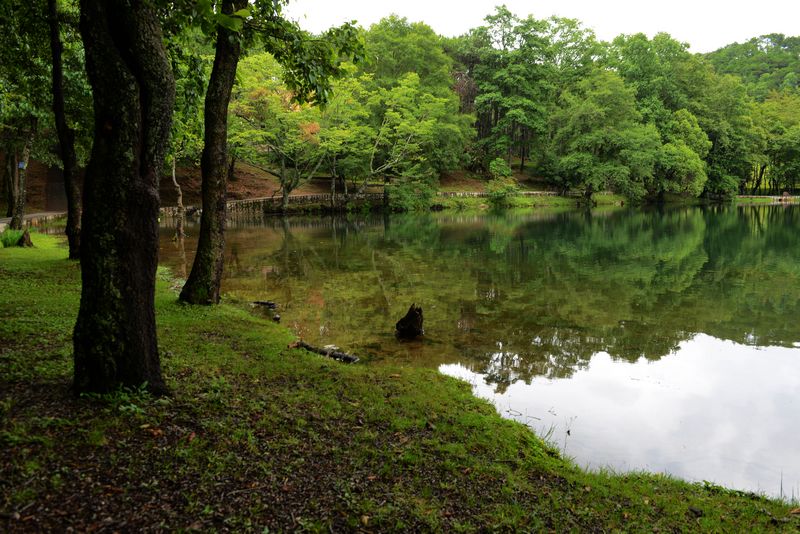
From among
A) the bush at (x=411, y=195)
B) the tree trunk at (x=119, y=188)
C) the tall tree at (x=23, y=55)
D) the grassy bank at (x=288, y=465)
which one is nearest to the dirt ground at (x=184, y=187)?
the bush at (x=411, y=195)

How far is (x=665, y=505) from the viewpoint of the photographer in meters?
4.48

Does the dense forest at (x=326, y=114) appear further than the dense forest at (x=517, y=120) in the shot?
No

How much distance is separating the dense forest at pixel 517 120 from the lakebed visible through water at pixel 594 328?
11.9 m

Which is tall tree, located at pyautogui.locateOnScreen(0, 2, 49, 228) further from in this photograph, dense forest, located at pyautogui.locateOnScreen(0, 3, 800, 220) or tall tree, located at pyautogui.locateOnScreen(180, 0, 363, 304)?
dense forest, located at pyautogui.locateOnScreen(0, 3, 800, 220)

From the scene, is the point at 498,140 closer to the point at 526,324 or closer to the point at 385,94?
the point at 385,94

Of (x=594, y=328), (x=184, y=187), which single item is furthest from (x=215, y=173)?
(x=184, y=187)

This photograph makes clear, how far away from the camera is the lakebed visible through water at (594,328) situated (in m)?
6.69

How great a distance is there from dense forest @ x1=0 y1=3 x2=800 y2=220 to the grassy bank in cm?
2140

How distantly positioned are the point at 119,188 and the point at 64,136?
1009 cm

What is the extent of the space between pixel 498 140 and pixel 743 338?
48.8 metres

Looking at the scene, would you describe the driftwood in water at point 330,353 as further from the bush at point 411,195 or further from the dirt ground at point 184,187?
the bush at point 411,195

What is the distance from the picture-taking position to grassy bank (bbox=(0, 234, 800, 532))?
3467mm

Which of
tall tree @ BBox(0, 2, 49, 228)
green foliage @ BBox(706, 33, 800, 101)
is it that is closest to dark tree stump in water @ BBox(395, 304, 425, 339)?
tall tree @ BBox(0, 2, 49, 228)

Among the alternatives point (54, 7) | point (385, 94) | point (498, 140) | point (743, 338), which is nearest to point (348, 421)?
point (743, 338)
